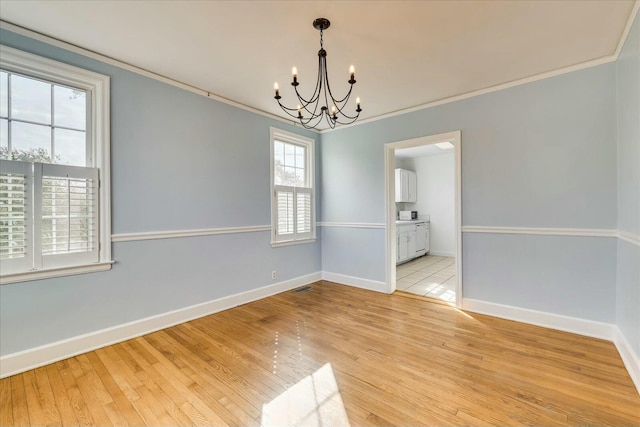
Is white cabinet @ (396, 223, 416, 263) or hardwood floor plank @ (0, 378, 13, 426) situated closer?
hardwood floor plank @ (0, 378, 13, 426)

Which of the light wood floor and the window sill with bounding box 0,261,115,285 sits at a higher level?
the window sill with bounding box 0,261,115,285

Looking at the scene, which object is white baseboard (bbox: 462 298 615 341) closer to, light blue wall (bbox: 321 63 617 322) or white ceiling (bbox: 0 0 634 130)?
light blue wall (bbox: 321 63 617 322)

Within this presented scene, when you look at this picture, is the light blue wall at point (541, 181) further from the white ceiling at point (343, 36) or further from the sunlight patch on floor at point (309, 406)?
the sunlight patch on floor at point (309, 406)

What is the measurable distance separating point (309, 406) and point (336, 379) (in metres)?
0.33

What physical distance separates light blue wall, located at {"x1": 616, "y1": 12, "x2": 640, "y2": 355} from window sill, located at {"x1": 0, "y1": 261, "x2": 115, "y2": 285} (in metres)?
4.29

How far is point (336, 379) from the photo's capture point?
2016mm

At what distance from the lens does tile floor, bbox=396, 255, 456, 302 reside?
405 cm

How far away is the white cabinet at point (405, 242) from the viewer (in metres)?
5.66

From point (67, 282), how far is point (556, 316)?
15.1 ft

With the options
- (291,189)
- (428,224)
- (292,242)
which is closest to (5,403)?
(292,242)

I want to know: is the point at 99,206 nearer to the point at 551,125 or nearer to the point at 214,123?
the point at 214,123

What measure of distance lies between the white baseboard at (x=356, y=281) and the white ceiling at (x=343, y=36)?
110 inches

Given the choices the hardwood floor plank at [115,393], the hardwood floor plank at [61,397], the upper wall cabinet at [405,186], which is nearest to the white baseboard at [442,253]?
the upper wall cabinet at [405,186]

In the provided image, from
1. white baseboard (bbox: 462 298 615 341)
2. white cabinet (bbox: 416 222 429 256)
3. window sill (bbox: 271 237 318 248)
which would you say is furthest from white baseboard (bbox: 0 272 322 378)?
white cabinet (bbox: 416 222 429 256)
